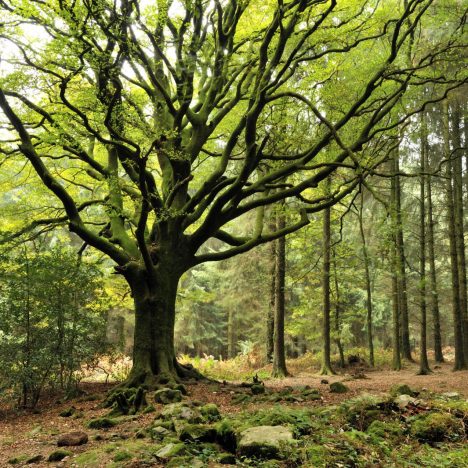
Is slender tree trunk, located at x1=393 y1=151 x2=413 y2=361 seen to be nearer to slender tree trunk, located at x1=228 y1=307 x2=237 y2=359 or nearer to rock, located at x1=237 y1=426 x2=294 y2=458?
slender tree trunk, located at x1=228 y1=307 x2=237 y2=359

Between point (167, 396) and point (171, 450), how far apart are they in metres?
3.44

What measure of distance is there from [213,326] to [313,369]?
38.5 feet

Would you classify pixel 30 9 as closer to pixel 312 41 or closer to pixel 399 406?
pixel 312 41

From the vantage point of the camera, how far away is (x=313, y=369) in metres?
17.0

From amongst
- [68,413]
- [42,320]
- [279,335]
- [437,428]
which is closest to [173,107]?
[42,320]

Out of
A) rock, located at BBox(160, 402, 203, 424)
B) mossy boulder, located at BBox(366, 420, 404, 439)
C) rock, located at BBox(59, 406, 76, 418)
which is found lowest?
rock, located at BBox(59, 406, 76, 418)

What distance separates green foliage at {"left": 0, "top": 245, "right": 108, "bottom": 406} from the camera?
29.0 feet

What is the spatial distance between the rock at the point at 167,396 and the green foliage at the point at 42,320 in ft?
9.16

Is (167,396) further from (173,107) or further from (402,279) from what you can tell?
(402,279)

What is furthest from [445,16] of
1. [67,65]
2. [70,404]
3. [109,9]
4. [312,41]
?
[70,404]

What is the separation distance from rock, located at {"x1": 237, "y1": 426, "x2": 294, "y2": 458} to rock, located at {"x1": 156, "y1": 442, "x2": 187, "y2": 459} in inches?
25.8

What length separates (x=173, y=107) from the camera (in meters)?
9.66

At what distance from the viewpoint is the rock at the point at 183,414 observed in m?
6.02

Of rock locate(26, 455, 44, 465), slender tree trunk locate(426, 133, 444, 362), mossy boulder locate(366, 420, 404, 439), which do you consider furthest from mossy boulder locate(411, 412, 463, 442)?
slender tree trunk locate(426, 133, 444, 362)
